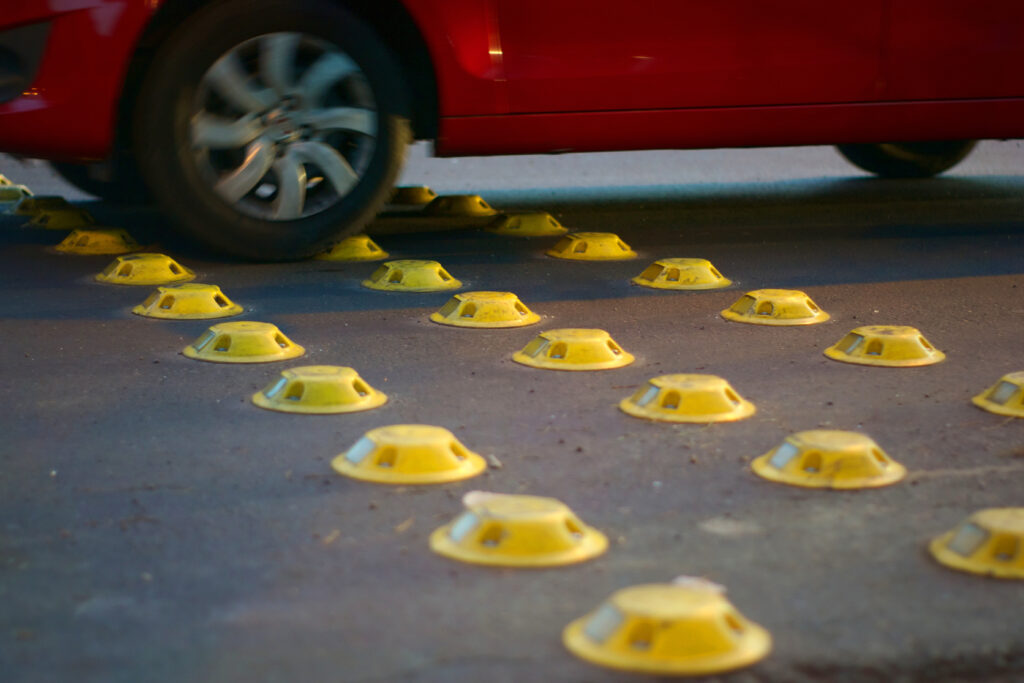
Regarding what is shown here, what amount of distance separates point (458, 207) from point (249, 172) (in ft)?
7.16

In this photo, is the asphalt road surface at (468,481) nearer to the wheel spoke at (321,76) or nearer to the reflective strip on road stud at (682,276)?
the reflective strip on road stud at (682,276)

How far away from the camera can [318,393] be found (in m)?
3.38

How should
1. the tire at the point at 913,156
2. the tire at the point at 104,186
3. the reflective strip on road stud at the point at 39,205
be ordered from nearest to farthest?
the reflective strip on road stud at the point at 39,205 → the tire at the point at 104,186 → the tire at the point at 913,156

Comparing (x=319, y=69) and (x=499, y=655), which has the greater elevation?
(x=319, y=69)

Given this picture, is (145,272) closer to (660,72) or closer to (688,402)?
(660,72)

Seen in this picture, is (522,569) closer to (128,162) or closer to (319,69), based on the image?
(319,69)

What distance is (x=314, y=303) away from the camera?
15.4ft

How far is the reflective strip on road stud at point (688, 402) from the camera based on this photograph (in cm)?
332

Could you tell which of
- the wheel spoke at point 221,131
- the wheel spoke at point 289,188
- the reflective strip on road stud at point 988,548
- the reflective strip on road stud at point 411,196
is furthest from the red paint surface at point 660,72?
the reflective strip on road stud at point 988,548

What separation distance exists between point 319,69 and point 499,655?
11.1 ft

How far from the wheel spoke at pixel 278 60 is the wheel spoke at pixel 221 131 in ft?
0.49

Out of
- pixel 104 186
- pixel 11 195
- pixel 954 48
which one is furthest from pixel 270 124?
pixel 11 195

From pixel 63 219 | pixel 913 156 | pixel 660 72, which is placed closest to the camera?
pixel 660 72

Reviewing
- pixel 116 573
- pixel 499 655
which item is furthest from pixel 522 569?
pixel 116 573
